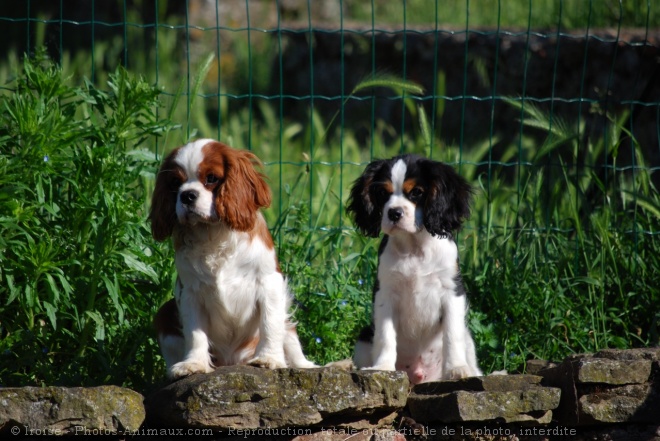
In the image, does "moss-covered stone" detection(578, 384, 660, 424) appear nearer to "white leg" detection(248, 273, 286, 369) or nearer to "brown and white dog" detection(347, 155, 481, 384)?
"brown and white dog" detection(347, 155, 481, 384)

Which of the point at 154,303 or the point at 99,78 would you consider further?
the point at 99,78

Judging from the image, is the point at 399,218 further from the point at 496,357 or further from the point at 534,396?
the point at 496,357

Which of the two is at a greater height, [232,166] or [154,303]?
[232,166]

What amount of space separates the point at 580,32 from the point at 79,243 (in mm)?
7154

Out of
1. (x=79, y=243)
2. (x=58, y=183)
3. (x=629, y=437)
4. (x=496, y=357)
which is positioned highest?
(x=58, y=183)

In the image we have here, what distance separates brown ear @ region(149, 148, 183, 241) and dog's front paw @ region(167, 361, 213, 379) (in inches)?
27.3

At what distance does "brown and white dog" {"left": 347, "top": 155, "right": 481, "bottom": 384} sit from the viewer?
4.89m

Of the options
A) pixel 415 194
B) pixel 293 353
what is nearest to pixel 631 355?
pixel 415 194

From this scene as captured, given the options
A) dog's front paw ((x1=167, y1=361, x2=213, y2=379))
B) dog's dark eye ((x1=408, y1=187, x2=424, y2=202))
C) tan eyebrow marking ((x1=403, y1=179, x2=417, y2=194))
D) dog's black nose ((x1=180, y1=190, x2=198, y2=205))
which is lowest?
dog's front paw ((x1=167, y1=361, x2=213, y2=379))

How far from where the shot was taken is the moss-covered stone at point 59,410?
4133 mm

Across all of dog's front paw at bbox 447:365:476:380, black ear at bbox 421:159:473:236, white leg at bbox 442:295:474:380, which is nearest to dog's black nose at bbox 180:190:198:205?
black ear at bbox 421:159:473:236

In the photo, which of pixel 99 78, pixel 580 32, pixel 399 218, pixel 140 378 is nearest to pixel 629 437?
pixel 399 218

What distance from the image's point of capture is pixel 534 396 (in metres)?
A: 4.70

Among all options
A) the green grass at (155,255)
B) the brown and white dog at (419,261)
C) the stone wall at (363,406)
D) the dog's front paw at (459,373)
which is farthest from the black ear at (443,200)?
the green grass at (155,255)
